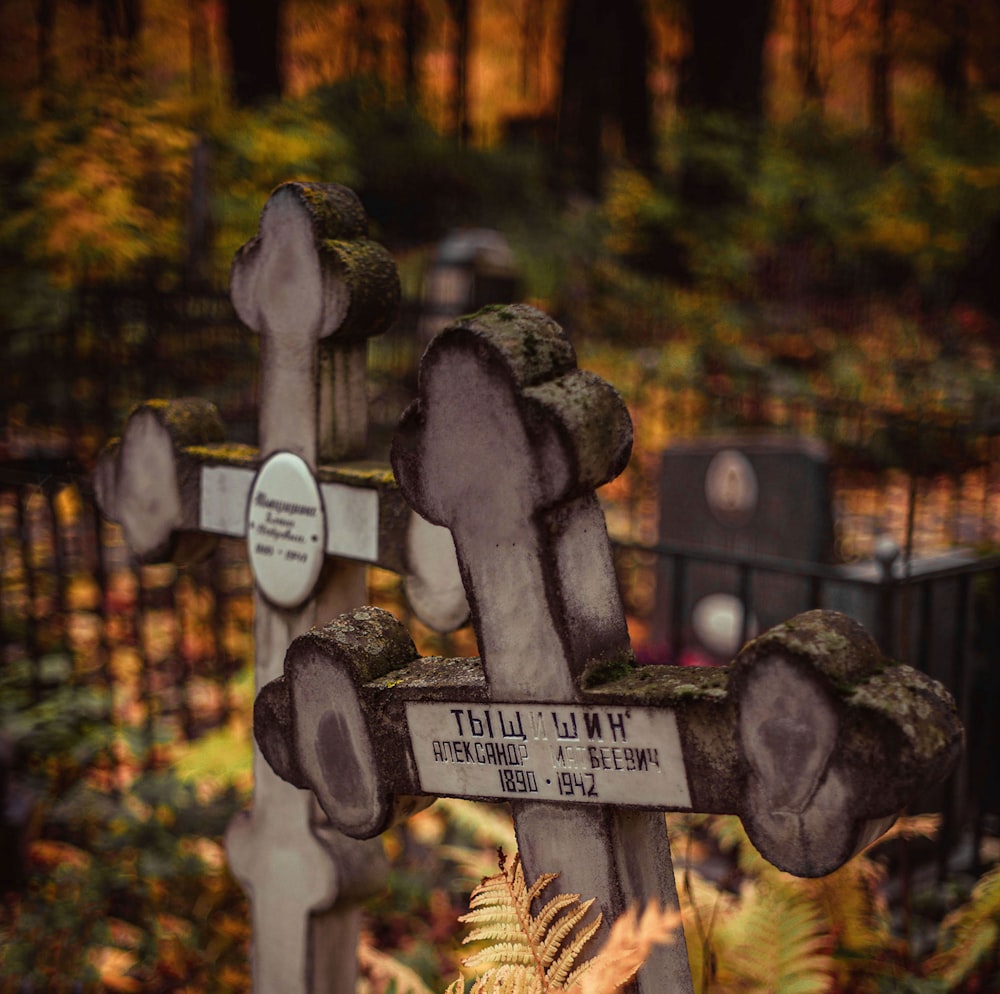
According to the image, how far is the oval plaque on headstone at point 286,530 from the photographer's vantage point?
2131 mm

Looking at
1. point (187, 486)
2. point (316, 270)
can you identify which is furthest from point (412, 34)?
point (316, 270)

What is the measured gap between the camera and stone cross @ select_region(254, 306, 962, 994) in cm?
123

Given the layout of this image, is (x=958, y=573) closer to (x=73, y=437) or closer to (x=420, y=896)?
(x=420, y=896)

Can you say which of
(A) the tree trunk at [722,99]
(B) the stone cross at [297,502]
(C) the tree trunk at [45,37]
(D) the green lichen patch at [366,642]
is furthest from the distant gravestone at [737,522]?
(A) the tree trunk at [722,99]

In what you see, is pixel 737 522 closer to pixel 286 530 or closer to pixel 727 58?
pixel 286 530

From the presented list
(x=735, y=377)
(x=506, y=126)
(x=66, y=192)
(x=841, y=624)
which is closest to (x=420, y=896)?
(x=841, y=624)

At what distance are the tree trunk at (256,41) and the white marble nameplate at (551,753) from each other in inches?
417

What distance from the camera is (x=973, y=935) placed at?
8.43 feet

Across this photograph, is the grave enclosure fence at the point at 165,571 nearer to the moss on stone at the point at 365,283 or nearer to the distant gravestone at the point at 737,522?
the distant gravestone at the point at 737,522

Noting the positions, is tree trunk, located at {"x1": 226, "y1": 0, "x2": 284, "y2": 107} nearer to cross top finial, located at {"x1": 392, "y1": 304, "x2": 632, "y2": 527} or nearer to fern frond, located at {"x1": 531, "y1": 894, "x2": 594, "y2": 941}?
cross top finial, located at {"x1": 392, "y1": 304, "x2": 632, "y2": 527}

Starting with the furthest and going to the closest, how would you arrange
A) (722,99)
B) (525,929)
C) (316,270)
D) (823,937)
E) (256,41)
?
1. (722,99)
2. (256,41)
3. (823,937)
4. (316,270)
5. (525,929)

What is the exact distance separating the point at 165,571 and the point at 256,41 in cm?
703

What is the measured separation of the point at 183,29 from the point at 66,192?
412 inches

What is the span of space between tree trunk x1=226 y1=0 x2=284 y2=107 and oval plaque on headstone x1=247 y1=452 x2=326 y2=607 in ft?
32.2
